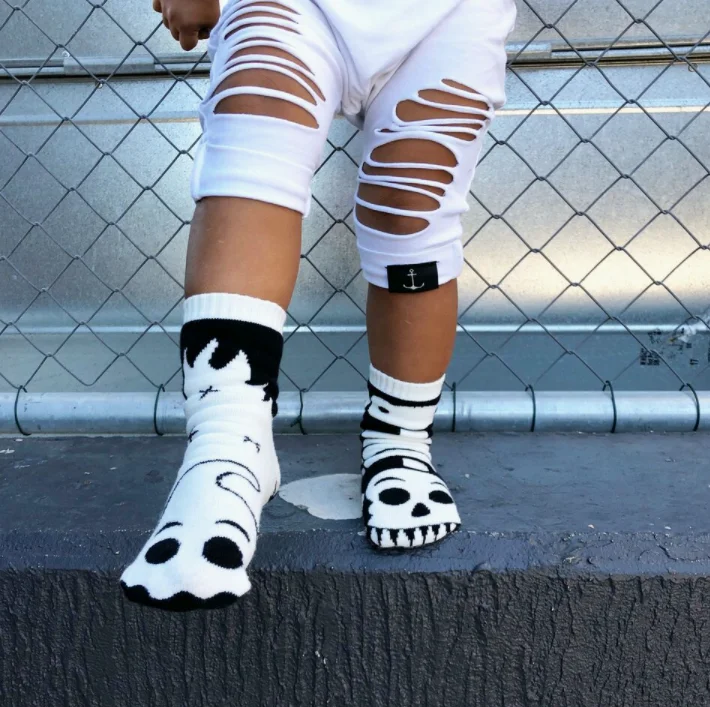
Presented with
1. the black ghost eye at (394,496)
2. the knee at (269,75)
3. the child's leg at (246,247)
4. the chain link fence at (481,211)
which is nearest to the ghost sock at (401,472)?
the black ghost eye at (394,496)

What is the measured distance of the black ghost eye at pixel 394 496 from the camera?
0.58 meters

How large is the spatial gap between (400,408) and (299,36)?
0.33 metres

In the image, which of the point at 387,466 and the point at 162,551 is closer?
the point at 162,551

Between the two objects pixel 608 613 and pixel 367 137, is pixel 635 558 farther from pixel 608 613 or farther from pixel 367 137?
pixel 367 137

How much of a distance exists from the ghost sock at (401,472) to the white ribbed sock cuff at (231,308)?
0.62 ft

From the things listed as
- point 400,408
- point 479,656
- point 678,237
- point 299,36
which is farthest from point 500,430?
point 678,237

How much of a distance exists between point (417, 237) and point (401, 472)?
0.21 metres

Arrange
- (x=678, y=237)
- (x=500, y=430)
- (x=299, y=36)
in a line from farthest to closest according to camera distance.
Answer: (x=678, y=237), (x=500, y=430), (x=299, y=36)

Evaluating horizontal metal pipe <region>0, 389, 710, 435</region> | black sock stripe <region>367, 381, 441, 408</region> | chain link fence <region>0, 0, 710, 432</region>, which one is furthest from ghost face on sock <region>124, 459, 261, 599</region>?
chain link fence <region>0, 0, 710, 432</region>

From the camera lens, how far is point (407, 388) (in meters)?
0.66

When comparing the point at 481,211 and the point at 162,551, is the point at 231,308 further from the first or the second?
the point at 481,211

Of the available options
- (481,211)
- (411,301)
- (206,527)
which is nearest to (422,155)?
(411,301)

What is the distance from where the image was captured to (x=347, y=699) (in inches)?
22.5

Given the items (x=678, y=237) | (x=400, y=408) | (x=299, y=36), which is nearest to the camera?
(x=299, y=36)
